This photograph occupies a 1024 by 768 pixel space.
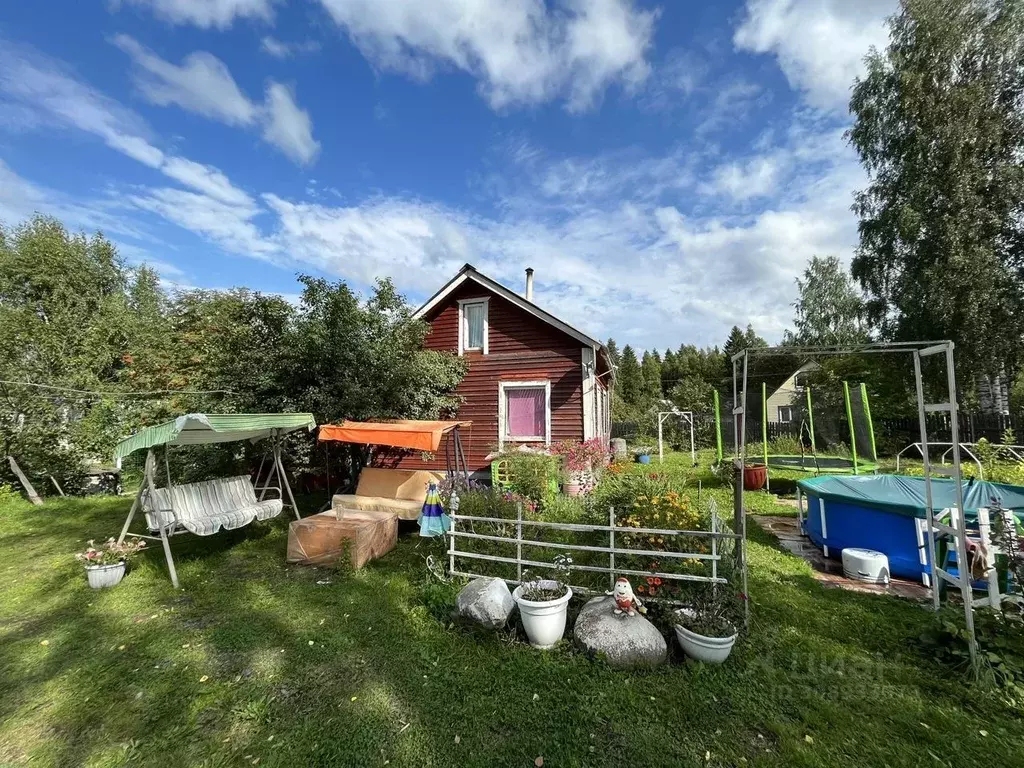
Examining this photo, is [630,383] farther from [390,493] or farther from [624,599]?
[624,599]

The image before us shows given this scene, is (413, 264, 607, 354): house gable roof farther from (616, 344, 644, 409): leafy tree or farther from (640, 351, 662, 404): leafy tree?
(616, 344, 644, 409): leafy tree

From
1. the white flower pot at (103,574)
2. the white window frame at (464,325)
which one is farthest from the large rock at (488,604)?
the white window frame at (464,325)

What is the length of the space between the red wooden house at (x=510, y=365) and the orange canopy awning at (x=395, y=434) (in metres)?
3.33

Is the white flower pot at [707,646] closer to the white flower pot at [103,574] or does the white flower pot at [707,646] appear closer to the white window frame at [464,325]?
the white flower pot at [103,574]

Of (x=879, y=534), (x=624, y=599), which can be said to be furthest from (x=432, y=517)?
(x=879, y=534)

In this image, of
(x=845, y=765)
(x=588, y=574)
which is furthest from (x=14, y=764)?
(x=845, y=765)

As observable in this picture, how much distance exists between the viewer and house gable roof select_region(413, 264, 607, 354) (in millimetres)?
10383

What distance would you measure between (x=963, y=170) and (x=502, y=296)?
1550cm

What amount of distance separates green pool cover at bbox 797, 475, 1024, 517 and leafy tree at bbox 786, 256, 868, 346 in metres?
21.8

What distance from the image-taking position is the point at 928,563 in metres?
4.93

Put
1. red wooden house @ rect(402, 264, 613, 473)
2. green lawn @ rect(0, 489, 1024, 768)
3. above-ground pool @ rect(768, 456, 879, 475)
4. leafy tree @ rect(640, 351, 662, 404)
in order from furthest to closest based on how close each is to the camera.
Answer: leafy tree @ rect(640, 351, 662, 404) < red wooden house @ rect(402, 264, 613, 473) < above-ground pool @ rect(768, 456, 879, 475) < green lawn @ rect(0, 489, 1024, 768)

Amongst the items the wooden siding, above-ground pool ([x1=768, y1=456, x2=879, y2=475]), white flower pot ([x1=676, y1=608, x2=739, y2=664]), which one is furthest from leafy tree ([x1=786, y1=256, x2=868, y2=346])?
white flower pot ([x1=676, y1=608, x2=739, y2=664])

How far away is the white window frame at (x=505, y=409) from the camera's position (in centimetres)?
1077

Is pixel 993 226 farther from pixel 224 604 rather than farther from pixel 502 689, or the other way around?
pixel 224 604
